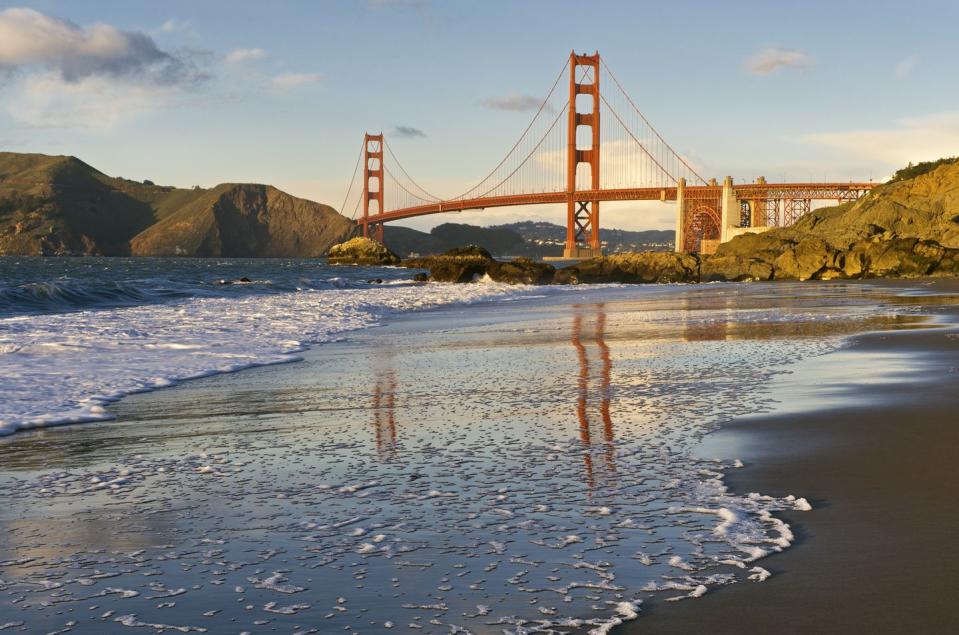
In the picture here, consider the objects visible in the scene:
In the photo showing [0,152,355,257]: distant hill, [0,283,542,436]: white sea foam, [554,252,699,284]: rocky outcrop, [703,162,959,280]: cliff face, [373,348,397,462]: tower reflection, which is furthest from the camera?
[0,152,355,257]: distant hill

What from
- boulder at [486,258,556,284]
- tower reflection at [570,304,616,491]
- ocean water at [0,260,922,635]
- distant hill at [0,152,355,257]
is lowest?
ocean water at [0,260,922,635]

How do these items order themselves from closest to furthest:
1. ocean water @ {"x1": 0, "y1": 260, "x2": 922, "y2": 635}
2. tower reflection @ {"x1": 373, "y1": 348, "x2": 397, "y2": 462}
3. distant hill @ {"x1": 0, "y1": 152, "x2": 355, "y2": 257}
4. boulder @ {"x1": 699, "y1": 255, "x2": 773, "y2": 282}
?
ocean water @ {"x1": 0, "y1": 260, "x2": 922, "y2": 635} → tower reflection @ {"x1": 373, "y1": 348, "x2": 397, "y2": 462} → boulder @ {"x1": 699, "y1": 255, "x2": 773, "y2": 282} → distant hill @ {"x1": 0, "y1": 152, "x2": 355, "y2": 257}

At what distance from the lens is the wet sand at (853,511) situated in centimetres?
234

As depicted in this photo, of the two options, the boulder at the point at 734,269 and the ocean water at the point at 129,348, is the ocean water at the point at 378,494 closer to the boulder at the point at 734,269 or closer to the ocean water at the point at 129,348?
the ocean water at the point at 129,348

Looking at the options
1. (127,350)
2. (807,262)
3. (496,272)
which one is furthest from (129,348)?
(807,262)

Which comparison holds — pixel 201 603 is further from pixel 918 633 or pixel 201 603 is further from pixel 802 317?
pixel 802 317

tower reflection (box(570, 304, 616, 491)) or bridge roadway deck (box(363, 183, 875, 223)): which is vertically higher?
bridge roadway deck (box(363, 183, 875, 223))

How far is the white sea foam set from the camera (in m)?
6.52

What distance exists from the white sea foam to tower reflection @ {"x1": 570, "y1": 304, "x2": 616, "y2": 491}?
9.95 feet

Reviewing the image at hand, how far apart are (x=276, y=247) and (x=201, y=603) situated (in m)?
160

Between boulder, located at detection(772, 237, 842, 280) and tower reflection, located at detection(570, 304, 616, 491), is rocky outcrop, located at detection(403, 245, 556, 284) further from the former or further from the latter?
tower reflection, located at detection(570, 304, 616, 491)

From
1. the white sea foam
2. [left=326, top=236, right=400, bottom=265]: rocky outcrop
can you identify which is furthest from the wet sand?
[left=326, top=236, right=400, bottom=265]: rocky outcrop

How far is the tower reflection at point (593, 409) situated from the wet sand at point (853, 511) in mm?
507

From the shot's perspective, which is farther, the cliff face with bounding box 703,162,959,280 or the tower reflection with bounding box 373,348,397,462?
the cliff face with bounding box 703,162,959,280
